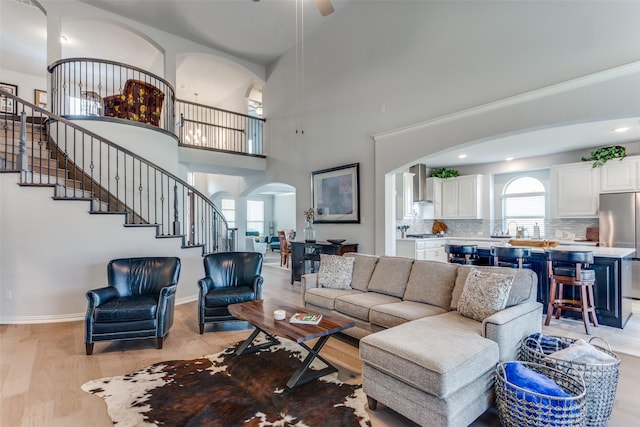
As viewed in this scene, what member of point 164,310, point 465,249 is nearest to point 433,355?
point 164,310

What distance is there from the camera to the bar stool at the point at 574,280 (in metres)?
3.74

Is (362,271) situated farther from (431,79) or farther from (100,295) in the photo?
(431,79)

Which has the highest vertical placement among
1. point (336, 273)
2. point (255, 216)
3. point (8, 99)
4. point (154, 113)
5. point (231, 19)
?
point (231, 19)

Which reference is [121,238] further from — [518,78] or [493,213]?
[493,213]

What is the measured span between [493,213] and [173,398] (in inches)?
311

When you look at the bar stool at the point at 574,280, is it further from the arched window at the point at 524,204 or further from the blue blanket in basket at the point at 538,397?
the arched window at the point at 524,204

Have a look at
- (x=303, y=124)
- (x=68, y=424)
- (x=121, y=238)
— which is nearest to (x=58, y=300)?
(x=121, y=238)

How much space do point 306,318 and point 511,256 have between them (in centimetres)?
320

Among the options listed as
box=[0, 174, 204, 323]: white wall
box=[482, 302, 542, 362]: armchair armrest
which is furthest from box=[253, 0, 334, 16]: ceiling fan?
box=[0, 174, 204, 323]: white wall

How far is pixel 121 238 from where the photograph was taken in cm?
469

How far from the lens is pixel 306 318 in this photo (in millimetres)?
2768

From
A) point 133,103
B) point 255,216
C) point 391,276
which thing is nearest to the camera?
point 391,276

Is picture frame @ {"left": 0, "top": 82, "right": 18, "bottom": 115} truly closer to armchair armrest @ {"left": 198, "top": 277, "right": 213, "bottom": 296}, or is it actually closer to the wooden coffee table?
armchair armrest @ {"left": 198, "top": 277, "right": 213, "bottom": 296}

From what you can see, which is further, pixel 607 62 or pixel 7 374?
pixel 607 62
